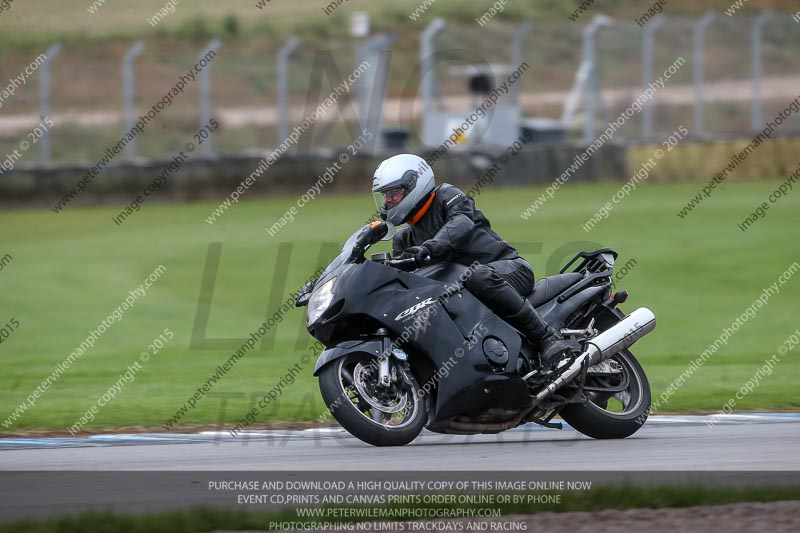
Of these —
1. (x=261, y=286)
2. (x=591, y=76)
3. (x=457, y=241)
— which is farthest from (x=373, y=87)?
(x=457, y=241)

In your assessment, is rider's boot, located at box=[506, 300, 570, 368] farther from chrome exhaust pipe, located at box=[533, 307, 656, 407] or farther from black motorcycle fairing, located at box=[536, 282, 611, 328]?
black motorcycle fairing, located at box=[536, 282, 611, 328]

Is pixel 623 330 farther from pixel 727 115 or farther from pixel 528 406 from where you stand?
pixel 727 115

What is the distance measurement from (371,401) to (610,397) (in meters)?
1.77

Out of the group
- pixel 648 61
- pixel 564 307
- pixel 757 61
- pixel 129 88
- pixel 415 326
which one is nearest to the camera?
pixel 415 326

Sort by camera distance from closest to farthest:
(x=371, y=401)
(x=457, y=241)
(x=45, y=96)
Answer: (x=371, y=401)
(x=457, y=241)
(x=45, y=96)

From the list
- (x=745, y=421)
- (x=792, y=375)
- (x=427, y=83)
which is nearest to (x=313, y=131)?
(x=427, y=83)

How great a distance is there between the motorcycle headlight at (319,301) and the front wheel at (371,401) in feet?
1.02

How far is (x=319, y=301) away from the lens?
25.1ft

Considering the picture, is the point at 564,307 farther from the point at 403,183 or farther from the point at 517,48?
the point at 517,48

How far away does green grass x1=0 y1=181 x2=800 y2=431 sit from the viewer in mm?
10844

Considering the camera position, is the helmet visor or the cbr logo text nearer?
the cbr logo text

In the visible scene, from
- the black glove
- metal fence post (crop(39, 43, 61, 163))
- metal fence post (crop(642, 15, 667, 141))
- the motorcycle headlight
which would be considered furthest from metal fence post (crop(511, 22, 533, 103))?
the motorcycle headlight

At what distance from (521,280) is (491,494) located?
7.37 ft

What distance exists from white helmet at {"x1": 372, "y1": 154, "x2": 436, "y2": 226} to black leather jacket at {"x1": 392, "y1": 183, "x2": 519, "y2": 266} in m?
0.13
